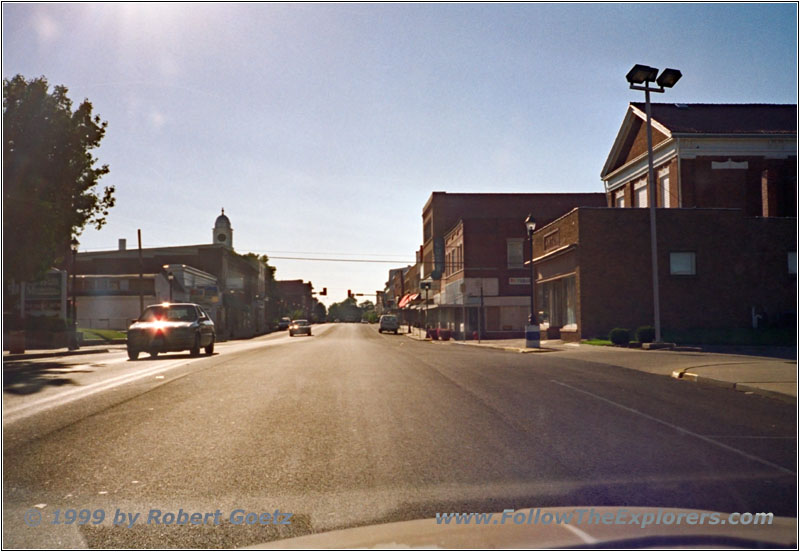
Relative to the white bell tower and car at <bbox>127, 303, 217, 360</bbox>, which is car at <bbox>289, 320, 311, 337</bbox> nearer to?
the white bell tower

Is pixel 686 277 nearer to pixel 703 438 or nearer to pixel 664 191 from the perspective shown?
pixel 664 191

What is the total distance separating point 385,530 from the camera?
3670 millimetres

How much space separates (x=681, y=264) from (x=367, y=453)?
27.5 meters

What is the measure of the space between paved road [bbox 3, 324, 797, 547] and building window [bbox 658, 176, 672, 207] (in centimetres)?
2576

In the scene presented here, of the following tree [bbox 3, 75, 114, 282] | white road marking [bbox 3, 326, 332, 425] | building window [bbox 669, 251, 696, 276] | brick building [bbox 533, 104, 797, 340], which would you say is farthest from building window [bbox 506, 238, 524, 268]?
white road marking [bbox 3, 326, 332, 425]

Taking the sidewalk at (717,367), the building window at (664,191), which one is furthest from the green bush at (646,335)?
the building window at (664,191)

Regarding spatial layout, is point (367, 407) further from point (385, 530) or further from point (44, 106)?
point (44, 106)

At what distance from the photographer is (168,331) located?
2336 cm

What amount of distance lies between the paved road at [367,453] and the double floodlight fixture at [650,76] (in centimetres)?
1490

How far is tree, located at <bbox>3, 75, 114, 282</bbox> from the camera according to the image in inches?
1076

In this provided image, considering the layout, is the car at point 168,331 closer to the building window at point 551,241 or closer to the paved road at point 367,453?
the paved road at point 367,453

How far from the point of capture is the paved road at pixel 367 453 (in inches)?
213

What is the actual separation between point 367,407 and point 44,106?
77.7 feet

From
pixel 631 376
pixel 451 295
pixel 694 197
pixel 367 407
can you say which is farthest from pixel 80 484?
pixel 451 295
